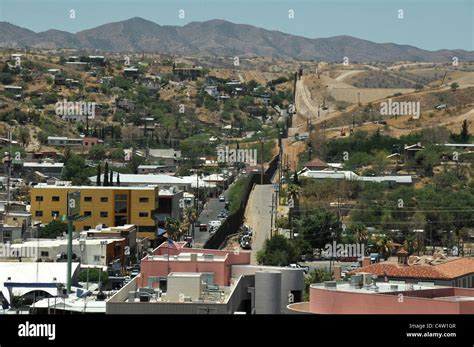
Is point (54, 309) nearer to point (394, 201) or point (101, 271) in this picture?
point (101, 271)

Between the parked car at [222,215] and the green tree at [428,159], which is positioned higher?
the green tree at [428,159]

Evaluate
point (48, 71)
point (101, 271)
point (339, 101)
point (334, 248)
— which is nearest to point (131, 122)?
point (48, 71)

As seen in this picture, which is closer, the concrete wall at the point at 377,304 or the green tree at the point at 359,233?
the concrete wall at the point at 377,304

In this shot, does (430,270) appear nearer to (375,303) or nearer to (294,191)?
(375,303)

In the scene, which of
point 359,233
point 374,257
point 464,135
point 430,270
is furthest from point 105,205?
point 464,135

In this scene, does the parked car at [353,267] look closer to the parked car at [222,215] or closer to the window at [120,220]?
the window at [120,220]

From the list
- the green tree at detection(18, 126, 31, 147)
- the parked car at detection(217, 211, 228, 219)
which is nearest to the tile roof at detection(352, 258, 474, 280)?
the parked car at detection(217, 211, 228, 219)

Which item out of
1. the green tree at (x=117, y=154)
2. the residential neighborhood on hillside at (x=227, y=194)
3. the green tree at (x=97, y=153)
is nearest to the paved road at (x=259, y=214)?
the residential neighborhood on hillside at (x=227, y=194)
